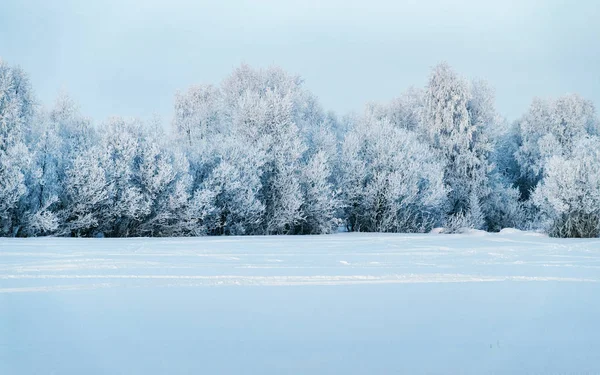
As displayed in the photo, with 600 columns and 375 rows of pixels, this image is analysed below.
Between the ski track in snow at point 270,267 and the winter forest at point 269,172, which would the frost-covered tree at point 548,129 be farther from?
the ski track in snow at point 270,267

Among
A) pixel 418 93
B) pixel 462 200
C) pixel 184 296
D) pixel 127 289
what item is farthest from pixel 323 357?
pixel 418 93

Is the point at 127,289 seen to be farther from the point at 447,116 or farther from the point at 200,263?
the point at 447,116

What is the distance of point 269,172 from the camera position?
2292cm

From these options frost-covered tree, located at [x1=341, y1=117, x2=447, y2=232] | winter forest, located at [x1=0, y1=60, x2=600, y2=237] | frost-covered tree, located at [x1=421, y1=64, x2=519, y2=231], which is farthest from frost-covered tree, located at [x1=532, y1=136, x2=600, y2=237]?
frost-covered tree, located at [x1=421, y1=64, x2=519, y2=231]

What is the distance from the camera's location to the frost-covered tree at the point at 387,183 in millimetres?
24234

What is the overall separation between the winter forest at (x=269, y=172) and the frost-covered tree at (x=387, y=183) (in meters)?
0.07

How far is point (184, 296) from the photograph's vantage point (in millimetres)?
6043

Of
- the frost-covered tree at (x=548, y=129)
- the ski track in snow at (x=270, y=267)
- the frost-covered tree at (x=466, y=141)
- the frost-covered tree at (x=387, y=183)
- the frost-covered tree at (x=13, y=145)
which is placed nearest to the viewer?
the ski track in snow at (x=270, y=267)

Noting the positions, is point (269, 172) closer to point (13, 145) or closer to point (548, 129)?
point (13, 145)

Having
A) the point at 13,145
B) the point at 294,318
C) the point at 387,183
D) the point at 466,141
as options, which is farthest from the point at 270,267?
the point at 466,141

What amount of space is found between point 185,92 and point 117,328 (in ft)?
110

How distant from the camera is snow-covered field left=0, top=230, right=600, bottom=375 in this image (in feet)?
11.7

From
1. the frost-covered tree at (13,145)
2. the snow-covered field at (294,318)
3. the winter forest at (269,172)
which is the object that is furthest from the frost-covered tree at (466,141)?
the snow-covered field at (294,318)

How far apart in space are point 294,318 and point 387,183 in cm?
Answer: 1983
